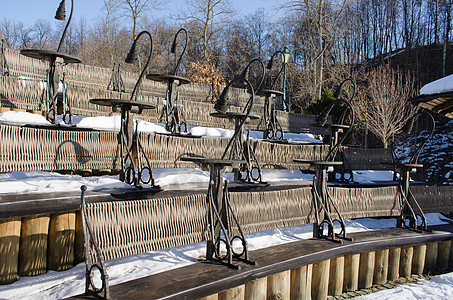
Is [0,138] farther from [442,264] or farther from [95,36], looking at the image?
[95,36]

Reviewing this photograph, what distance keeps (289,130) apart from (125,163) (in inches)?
182

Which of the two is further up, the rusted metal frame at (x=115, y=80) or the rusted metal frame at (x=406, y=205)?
the rusted metal frame at (x=115, y=80)

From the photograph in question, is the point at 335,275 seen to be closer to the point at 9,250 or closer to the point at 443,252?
the point at 443,252

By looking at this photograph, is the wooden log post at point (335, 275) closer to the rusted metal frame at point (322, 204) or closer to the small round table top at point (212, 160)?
the rusted metal frame at point (322, 204)

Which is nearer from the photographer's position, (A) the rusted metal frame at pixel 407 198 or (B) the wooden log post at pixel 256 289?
(B) the wooden log post at pixel 256 289

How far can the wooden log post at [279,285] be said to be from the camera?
288 centimetres

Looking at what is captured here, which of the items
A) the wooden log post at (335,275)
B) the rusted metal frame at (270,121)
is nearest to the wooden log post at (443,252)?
the wooden log post at (335,275)

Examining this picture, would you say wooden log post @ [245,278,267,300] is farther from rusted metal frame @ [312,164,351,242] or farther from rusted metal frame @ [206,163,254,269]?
rusted metal frame @ [312,164,351,242]

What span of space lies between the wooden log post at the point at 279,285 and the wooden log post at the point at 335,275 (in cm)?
65

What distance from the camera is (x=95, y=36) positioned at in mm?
24594

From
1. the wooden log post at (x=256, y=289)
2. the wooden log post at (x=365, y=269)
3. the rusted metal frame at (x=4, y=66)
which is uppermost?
the rusted metal frame at (x=4, y=66)

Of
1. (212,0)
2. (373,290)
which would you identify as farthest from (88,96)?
(212,0)

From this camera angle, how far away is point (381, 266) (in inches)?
151

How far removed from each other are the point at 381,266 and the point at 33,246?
11.4ft
